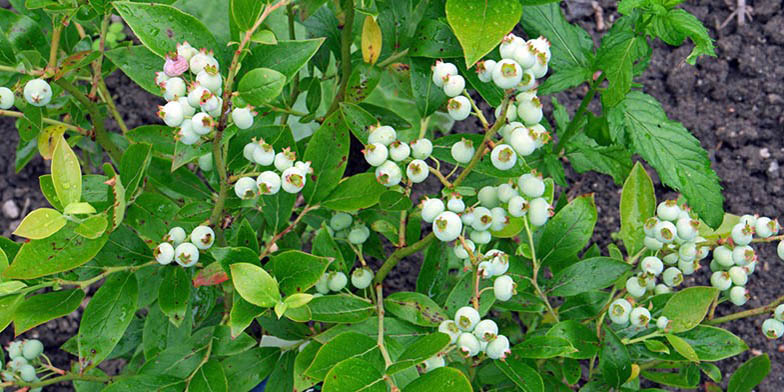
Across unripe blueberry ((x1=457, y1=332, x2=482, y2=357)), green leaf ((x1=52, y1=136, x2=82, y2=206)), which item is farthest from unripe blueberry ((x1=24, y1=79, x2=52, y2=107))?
unripe blueberry ((x1=457, y1=332, x2=482, y2=357))

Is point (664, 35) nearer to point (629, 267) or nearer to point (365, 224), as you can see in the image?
point (629, 267)

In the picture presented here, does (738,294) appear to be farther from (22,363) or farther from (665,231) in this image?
(22,363)

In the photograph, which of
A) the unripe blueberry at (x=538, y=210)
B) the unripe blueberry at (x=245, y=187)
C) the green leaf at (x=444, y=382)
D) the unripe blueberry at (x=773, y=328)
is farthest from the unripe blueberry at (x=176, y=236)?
the unripe blueberry at (x=773, y=328)

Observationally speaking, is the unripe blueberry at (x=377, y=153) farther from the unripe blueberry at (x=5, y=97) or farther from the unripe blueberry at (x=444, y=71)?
the unripe blueberry at (x=5, y=97)

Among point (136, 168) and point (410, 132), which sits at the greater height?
→ point (136, 168)

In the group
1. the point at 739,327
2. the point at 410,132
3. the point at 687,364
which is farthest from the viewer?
the point at 739,327

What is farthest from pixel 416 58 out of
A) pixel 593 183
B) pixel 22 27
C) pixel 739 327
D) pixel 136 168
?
pixel 739 327

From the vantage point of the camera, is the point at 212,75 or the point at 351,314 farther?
the point at 351,314

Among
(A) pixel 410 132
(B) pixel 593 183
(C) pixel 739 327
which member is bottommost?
(C) pixel 739 327
